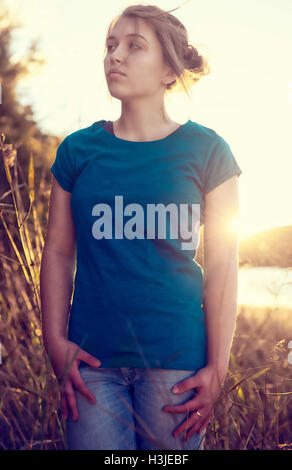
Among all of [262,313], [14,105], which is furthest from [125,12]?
[14,105]

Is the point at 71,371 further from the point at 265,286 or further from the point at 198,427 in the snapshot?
the point at 265,286

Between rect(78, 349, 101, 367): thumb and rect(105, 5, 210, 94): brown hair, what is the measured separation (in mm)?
779

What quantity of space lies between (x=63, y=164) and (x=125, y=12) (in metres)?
0.44

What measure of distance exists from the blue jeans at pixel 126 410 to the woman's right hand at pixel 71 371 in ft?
0.04

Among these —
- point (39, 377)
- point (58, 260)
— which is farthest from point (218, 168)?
point (39, 377)

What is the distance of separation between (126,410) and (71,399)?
134 millimetres

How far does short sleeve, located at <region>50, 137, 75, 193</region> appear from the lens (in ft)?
4.07

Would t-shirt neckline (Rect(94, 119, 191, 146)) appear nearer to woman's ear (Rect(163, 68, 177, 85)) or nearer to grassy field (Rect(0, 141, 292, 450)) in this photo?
woman's ear (Rect(163, 68, 177, 85))

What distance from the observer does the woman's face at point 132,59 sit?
119cm

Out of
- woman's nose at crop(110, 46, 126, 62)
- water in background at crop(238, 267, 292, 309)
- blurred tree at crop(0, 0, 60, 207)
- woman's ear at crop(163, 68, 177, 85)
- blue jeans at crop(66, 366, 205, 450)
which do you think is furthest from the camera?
blurred tree at crop(0, 0, 60, 207)

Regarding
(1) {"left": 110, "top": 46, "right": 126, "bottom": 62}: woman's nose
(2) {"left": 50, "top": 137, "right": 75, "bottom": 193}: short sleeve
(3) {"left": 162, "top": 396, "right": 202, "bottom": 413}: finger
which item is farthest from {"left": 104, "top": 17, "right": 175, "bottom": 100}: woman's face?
(3) {"left": 162, "top": 396, "right": 202, "bottom": 413}: finger

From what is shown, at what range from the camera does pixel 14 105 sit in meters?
6.39

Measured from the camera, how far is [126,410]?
1089mm

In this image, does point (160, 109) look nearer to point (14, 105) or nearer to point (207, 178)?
point (207, 178)
